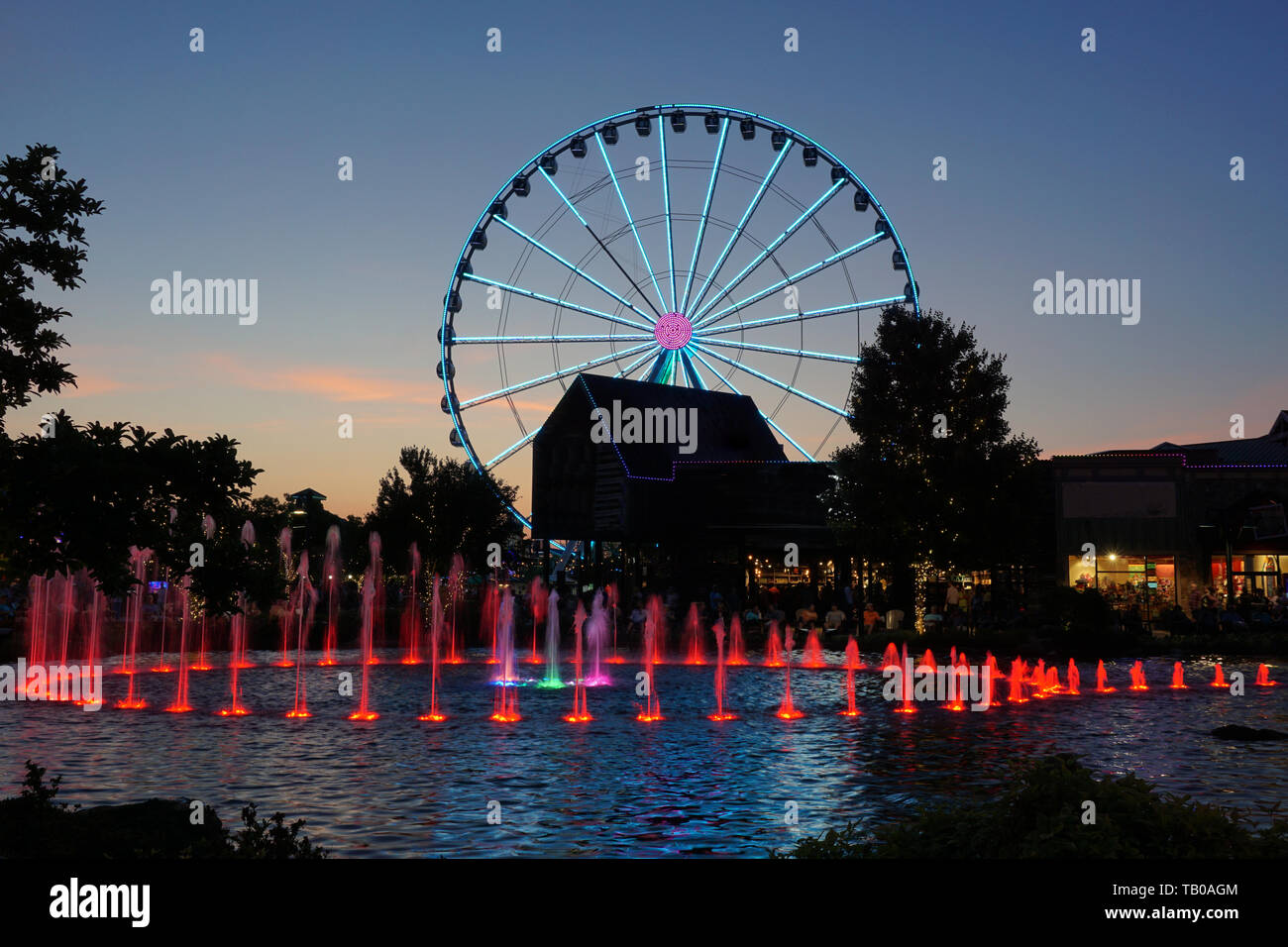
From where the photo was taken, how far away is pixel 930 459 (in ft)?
114

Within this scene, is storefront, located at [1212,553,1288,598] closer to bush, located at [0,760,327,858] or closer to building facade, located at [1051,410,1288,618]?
building facade, located at [1051,410,1288,618]

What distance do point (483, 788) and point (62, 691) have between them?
11.5 metres

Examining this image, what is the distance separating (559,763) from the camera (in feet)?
39.8

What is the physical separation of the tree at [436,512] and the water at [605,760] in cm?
4428

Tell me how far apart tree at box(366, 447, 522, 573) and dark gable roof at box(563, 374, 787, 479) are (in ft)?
62.3

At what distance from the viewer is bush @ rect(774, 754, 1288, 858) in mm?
5230

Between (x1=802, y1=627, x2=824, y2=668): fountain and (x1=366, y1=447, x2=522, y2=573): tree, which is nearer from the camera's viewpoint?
(x1=802, y1=627, x2=824, y2=668): fountain

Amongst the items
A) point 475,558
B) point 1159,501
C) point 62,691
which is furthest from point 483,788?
point 475,558

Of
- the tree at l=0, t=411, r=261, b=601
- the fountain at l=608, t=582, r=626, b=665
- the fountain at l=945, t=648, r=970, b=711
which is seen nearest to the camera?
the tree at l=0, t=411, r=261, b=601

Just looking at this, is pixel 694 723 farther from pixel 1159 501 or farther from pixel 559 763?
pixel 1159 501
